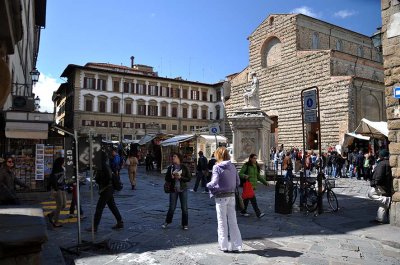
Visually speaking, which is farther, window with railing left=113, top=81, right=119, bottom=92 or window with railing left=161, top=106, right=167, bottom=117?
window with railing left=161, top=106, right=167, bottom=117

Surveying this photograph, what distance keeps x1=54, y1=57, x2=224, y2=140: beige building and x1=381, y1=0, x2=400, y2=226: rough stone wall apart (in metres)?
41.8

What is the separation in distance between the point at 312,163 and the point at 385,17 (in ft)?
49.3

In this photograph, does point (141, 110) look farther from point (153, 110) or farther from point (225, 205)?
point (225, 205)

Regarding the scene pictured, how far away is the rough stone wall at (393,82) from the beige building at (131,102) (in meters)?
41.8

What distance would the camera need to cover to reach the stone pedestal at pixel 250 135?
15734mm

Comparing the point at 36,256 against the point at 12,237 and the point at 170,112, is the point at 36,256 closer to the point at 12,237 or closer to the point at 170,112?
the point at 12,237

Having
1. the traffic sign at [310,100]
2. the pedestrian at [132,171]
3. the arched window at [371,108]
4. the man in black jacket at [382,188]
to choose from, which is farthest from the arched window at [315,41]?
the man in black jacket at [382,188]

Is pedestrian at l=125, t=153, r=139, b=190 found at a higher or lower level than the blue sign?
lower

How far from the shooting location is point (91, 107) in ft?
162

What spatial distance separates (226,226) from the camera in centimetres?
572

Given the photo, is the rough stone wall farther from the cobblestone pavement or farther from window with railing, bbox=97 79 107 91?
window with railing, bbox=97 79 107 91

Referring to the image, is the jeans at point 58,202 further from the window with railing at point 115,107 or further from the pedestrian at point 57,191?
the window with railing at point 115,107

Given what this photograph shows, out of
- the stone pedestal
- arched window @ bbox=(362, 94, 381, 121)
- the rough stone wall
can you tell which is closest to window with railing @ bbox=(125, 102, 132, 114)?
arched window @ bbox=(362, 94, 381, 121)

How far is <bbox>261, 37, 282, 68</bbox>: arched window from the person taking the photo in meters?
36.5
